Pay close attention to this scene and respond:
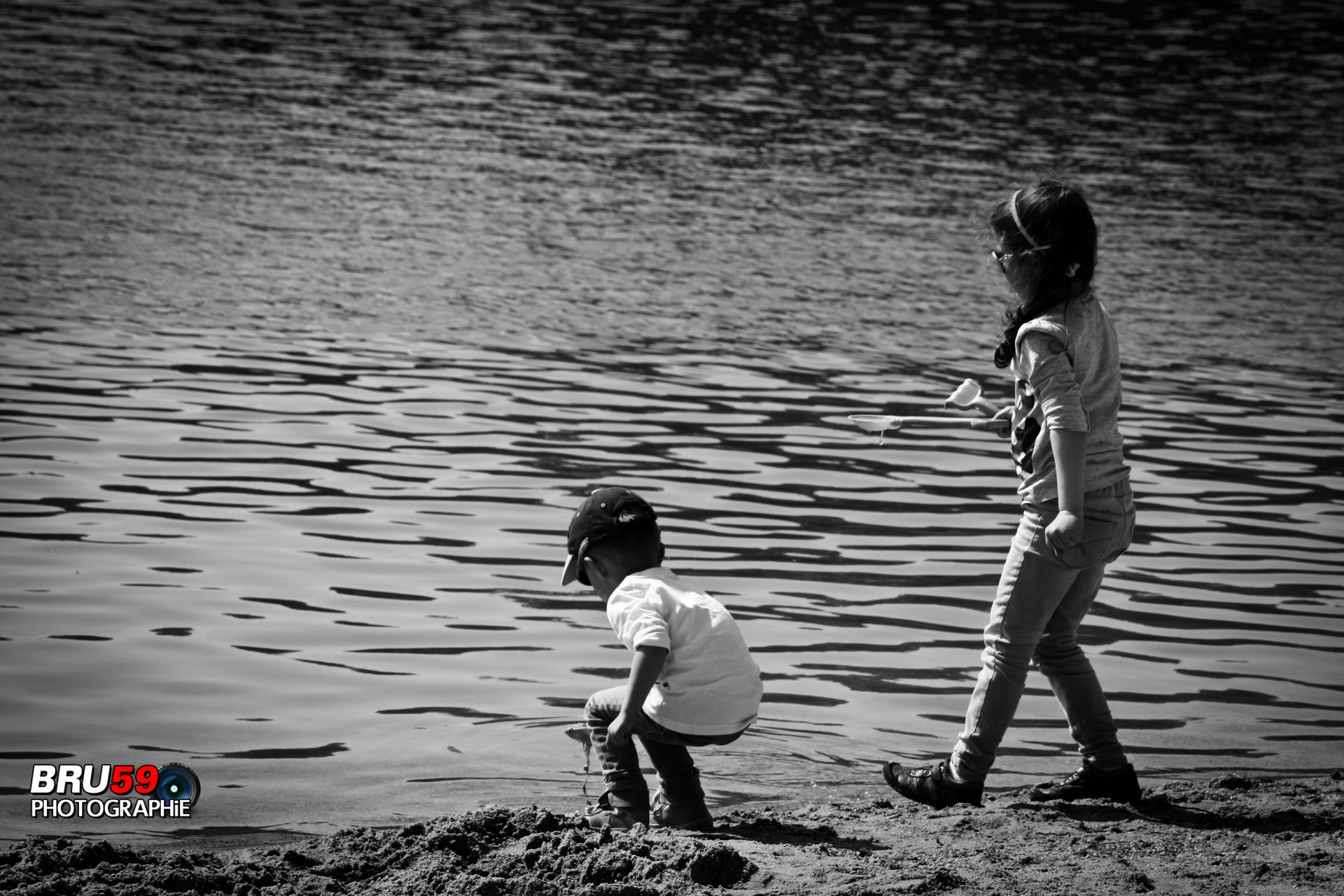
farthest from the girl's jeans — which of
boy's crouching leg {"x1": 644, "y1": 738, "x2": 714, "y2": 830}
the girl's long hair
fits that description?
boy's crouching leg {"x1": 644, "y1": 738, "x2": 714, "y2": 830}

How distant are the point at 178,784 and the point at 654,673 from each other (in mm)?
1843

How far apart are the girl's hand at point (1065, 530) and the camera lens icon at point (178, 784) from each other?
9.35 ft

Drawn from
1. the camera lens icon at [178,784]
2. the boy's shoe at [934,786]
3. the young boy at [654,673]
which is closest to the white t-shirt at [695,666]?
the young boy at [654,673]

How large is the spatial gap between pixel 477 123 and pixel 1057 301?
17696 mm

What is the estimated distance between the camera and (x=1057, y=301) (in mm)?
4797

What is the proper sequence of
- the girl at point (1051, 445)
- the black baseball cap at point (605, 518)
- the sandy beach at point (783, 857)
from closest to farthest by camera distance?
the sandy beach at point (783, 857) → the girl at point (1051, 445) → the black baseball cap at point (605, 518)

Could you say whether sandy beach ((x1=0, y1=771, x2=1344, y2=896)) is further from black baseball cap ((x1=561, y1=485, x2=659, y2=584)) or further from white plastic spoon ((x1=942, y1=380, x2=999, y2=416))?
white plastic spoon ((x1=942, y1=380, x2=999, y2=416))

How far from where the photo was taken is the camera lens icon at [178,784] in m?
5.25

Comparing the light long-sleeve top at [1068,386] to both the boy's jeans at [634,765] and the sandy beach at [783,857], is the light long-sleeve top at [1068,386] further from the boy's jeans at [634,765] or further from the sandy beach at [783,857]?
the boy's jeans at [634,765]

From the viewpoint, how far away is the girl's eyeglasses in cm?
477

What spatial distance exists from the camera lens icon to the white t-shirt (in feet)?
5.41

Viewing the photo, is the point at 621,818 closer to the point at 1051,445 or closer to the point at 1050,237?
the point at 1051,445

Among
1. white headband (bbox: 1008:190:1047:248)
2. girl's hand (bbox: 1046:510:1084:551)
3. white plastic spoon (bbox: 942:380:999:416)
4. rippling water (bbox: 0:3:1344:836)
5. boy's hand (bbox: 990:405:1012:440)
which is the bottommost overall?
rippling water (bbox: 0:3:1344:836)
